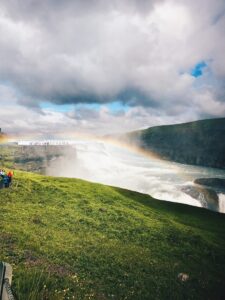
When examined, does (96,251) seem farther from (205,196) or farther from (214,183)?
(214,183)

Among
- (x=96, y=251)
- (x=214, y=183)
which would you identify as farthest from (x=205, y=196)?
(x=96, y=251)

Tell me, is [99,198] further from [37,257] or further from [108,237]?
[37,257]

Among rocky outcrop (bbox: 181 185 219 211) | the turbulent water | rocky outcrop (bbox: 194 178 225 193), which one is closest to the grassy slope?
rocky outcrop (bbox: 181 185 219 211)


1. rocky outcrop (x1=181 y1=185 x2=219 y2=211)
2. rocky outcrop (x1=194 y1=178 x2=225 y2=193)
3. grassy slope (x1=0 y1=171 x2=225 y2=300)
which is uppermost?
grassy slope (x1=0 y1=171 x2=225 y2=300)

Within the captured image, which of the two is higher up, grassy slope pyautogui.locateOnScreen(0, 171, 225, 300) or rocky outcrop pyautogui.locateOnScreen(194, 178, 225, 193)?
grassy slope pyautogui.locateOnScreen(0, 171, 225, 300)

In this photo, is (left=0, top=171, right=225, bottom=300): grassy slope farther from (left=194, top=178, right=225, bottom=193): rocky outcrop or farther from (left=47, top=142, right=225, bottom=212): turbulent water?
(left=194, top=178, right=225, bottom=193): rocky outcrop

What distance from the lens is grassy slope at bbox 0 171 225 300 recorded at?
16.0 m

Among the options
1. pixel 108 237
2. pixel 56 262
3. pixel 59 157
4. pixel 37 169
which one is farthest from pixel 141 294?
pixel 59 157

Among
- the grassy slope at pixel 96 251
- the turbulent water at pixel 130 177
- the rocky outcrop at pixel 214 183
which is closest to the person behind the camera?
the grassy slope at pixel 96 251

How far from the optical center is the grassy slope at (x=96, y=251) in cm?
1597

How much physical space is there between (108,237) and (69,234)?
3744mm


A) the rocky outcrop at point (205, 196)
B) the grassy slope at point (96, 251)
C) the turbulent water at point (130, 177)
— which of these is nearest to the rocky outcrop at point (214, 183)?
the turbulent water at point (130, 177)

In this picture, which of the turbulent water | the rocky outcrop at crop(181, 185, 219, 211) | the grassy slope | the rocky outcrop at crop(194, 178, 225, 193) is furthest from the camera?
the rocky outcrop at crop(194, 178, 225, 193)

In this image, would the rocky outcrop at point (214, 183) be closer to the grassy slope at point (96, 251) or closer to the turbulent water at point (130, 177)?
the turbulent water at point (130, 177)
